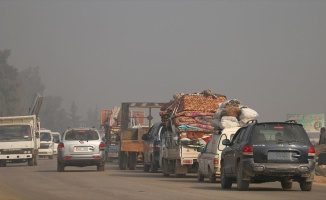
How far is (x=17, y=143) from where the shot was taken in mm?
52625

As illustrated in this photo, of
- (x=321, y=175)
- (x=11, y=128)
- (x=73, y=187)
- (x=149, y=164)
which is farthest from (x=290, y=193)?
(x=11, y=128)

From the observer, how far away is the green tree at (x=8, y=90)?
161750 millimetres

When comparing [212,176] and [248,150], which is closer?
[248,150]

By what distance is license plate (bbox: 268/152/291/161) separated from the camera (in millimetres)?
24234

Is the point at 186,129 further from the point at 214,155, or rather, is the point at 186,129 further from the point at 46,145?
the point at 46,145

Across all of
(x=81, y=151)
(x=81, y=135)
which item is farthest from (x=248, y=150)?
(x=81, y=135)

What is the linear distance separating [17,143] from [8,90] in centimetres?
11460

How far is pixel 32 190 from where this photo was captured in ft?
87.8

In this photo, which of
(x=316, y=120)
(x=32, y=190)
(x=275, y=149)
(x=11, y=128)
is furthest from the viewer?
(x=316, y=120)

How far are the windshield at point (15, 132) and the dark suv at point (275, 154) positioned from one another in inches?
1158

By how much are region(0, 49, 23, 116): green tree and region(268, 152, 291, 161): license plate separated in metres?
136

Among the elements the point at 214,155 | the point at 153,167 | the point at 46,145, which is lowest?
the point at 153,167

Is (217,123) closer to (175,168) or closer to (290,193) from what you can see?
(175,168)

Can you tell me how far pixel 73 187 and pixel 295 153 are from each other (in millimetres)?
6836
